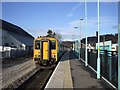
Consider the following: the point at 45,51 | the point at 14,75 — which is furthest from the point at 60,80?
the point at 45,51

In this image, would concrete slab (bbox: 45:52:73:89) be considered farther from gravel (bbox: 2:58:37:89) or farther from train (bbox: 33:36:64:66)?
train (bbox: 33:36:64:66)

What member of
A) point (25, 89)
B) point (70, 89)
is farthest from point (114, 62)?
point (25, 89)

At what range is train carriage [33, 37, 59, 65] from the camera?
24.6 m

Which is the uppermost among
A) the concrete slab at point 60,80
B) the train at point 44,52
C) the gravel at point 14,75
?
the train at point 44,52

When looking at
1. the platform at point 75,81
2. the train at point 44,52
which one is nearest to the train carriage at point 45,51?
the train at point 44,52

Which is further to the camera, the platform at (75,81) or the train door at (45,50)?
the train door at (45,50)

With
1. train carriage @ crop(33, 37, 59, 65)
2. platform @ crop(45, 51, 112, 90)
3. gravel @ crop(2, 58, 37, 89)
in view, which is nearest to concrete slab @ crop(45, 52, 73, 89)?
platform @ crop(45, 51, 112, 90)

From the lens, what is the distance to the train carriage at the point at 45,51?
968 inches

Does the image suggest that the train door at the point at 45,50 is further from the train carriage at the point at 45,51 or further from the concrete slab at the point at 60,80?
the concrete slab at the point at 60,80

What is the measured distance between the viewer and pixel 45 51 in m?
24.8

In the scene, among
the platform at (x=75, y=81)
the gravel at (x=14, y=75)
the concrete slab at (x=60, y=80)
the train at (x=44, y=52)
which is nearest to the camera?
the platform at (x=75, y=81)

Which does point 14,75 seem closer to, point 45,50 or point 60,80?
point 60,80

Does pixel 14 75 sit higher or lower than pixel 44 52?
lower

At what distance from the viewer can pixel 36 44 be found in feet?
82.7
